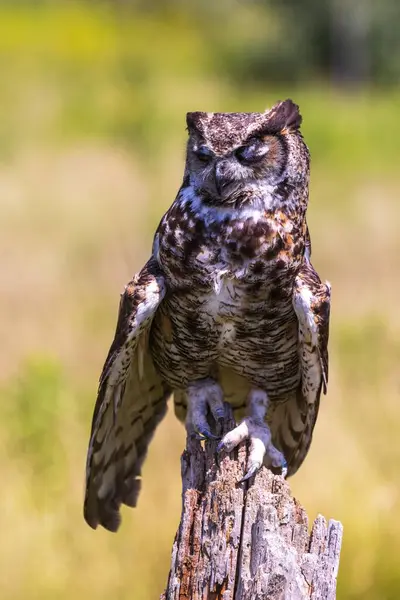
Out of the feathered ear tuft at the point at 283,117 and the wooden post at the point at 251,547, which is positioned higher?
the feathered ear tuft at the point at 283,117

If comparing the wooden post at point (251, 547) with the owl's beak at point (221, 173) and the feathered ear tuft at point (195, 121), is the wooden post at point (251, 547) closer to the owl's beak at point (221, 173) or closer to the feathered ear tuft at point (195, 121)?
the owl's beak at point (221, 173)

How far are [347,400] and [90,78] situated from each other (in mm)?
19220

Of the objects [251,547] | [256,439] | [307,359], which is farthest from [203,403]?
[251,547]

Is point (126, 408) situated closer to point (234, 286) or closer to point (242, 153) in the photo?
point (234, 286)

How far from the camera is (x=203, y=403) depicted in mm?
3170

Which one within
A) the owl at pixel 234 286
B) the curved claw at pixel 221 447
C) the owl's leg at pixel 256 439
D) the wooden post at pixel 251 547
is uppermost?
the owl at pixel 234 286

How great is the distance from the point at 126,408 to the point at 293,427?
0.61 meters

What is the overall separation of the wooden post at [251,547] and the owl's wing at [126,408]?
58 centimetres

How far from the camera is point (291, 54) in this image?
2825cm

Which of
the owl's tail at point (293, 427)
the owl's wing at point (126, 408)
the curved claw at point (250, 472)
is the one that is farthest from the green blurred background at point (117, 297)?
the curved claw at point (250, 472)

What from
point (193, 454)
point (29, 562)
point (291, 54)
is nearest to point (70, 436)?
point (29, 562)

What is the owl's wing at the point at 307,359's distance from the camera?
281cm

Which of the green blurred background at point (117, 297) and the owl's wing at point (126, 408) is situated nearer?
the owl's wing at point (126, 408)

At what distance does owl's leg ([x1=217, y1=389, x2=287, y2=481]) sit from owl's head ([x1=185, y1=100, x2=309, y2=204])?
0.71m
